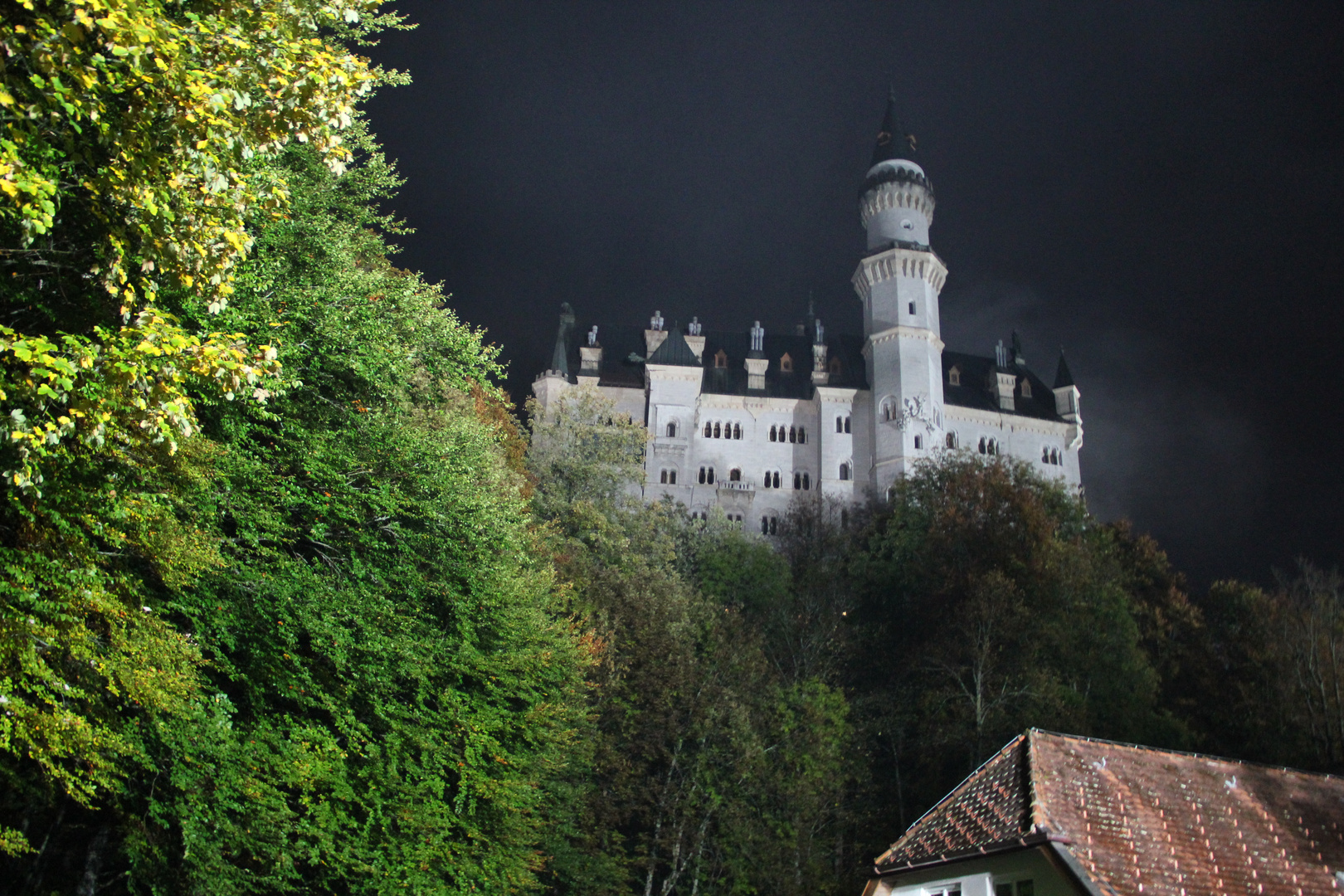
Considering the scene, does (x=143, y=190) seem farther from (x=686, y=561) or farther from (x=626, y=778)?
(x=686, y=561)

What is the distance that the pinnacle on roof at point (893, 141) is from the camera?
245 ft

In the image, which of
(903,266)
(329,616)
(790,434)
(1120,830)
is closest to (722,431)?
(790,434)

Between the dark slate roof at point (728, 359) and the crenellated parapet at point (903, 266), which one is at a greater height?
the crenellated parapet at point (903, 266)

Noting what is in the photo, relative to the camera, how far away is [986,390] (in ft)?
236

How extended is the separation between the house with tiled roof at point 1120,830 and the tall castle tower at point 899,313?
153 feet

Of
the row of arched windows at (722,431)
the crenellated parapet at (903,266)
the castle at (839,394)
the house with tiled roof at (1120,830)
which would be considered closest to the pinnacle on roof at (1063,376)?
the castle at (839,394)

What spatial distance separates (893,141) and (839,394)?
23311 millimetres

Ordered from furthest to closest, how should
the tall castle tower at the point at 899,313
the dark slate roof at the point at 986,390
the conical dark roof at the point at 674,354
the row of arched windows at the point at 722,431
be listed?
the dark slate roof at the point at 986,390 < the row of arched windows at the point at 722,431 < the conical dark roof at the point at 674,354 < the tall castle tower at the point at 899,313

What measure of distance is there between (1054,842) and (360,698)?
10558 millimetres

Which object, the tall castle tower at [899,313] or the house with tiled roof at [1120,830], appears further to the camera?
the tall castle tower at [899,313]

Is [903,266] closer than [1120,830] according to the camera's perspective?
No

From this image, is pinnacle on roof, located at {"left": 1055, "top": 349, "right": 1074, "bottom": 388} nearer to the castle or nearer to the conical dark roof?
the castle

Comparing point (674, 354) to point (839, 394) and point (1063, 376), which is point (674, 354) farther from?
point (1063, 376)

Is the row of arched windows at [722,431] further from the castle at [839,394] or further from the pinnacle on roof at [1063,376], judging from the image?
the pinnacle on roof at [1063,376]
